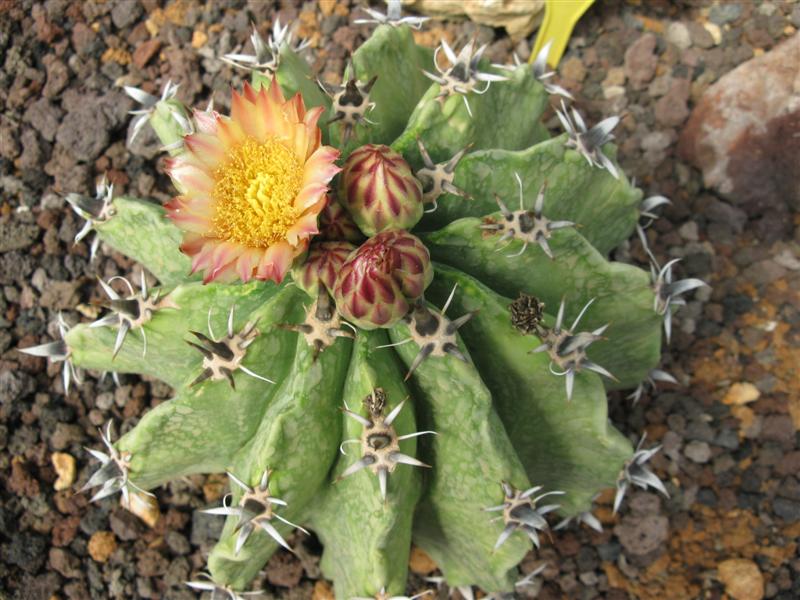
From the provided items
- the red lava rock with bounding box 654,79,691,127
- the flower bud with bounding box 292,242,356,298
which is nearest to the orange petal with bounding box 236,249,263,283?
the flower bud with bounding box 292,242,356,298

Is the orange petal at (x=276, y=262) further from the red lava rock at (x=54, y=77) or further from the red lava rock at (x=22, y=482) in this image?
the red lava rock at (x=54, y=77)

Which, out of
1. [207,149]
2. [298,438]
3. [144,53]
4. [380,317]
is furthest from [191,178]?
[144,53]

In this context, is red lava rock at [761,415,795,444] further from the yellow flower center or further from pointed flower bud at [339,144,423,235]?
the yellow flower center

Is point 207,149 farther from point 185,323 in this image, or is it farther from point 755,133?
point 755,133

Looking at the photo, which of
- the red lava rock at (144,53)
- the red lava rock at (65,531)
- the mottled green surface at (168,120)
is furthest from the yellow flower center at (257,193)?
the red lava rock at (144,53)

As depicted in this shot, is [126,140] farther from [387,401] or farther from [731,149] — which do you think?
[731,149]

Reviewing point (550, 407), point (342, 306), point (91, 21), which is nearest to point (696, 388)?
point (550, 407)
